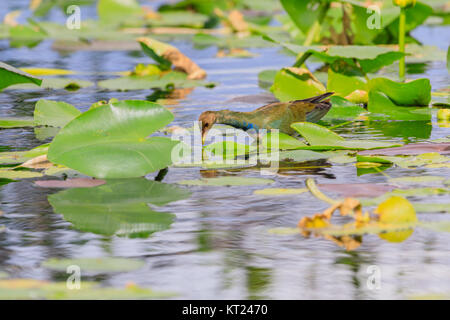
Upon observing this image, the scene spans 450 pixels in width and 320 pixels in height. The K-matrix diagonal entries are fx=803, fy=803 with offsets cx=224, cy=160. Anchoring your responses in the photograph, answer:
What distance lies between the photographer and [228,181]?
5.74ft

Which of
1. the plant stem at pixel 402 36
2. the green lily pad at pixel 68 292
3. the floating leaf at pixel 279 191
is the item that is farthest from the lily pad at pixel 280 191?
the plant stem at pixel 402 36

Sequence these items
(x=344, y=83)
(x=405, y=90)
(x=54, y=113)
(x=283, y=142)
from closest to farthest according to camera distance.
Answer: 1. (x=283, y=142)
2. (x=54, y=113)
3. (x=405, y=90)
4. (x=344, y=83)

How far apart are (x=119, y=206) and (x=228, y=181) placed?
277 mm

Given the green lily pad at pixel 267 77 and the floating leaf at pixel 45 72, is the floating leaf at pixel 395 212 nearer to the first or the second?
the green lily pad at pixel 267 77

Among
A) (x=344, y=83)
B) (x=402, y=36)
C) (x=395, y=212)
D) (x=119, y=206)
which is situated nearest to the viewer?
(x=395, y=212)

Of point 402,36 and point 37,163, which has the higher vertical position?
point 402,36

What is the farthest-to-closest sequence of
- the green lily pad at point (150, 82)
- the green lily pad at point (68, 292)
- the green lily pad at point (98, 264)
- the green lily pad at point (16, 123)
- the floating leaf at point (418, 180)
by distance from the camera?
the green lily pad at point (150, 82)
the green lily pad at point (16, 123)
the floating leaf at point (418, 180)
the green lily pad at point (98, 264)
the green lily pad at point (68, 292)

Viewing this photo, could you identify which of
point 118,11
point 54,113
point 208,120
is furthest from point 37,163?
point 118,11

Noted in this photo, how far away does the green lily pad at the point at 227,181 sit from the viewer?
173cm

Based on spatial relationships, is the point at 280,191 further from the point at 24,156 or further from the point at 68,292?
the point at 24,156

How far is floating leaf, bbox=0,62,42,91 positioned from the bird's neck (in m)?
0.48

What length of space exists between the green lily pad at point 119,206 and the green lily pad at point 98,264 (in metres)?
0.14

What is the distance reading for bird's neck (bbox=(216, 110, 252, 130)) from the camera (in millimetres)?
2127

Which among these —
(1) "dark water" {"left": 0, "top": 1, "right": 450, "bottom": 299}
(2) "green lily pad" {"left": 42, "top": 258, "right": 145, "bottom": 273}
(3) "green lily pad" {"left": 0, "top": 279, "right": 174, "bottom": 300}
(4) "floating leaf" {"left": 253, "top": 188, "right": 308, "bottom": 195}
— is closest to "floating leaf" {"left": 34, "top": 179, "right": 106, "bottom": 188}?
(1) "dark water" {"left": 0, "top": 1, "right": 450, "bottom": 299}
